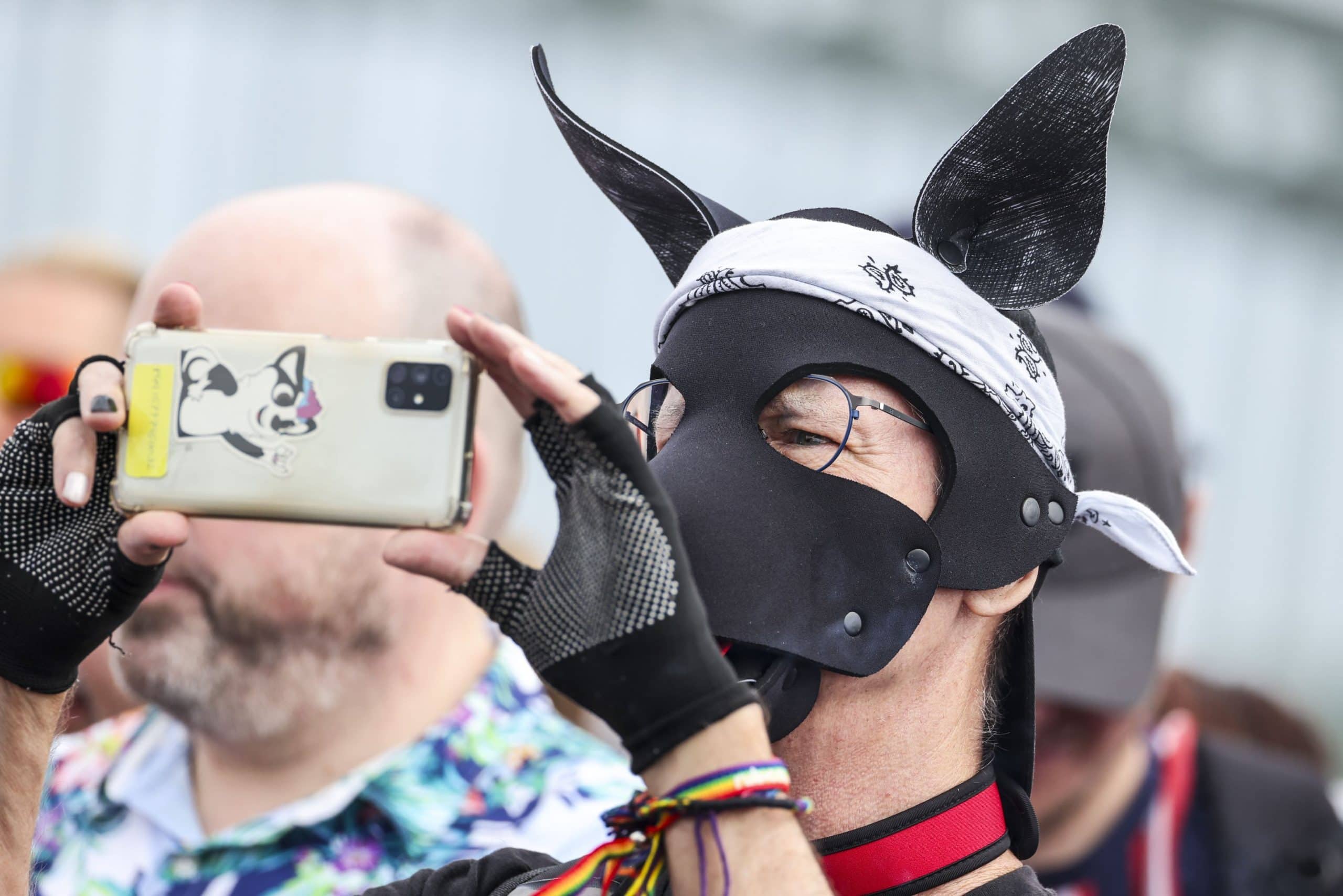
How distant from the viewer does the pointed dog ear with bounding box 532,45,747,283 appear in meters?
1.87

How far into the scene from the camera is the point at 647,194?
6.41ft

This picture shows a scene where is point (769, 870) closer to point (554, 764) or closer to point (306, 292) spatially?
point (554, 764)

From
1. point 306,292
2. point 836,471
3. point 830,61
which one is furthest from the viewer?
point 830,61

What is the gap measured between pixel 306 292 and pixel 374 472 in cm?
97

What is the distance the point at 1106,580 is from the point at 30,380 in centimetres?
239

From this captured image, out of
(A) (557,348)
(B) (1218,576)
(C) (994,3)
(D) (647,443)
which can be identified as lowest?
(B) (1218,576)

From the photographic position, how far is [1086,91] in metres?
1.72

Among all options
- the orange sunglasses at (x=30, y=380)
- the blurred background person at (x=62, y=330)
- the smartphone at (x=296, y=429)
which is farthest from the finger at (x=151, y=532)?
the orange sunglasses at (x=30, y=380)

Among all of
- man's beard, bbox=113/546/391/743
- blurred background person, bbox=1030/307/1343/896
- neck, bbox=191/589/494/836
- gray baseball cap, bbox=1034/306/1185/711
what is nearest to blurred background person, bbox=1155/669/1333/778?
blurred background person, bbox=1030/307/1343/896

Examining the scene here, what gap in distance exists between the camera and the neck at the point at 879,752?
5.51 ft

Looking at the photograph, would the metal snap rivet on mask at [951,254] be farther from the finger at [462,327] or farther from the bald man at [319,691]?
the bald man at [319,691]

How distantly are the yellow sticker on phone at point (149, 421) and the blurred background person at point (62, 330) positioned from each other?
1727 millimetres

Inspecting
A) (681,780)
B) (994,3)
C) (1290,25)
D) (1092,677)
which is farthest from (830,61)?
(681,780)

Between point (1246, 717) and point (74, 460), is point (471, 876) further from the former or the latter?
point (1246, 717)
